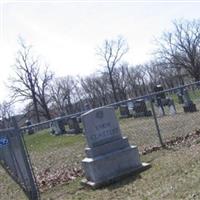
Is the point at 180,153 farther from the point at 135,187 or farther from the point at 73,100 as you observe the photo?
the point at 73,100

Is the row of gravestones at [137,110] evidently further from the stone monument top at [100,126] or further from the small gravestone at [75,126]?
the stone monument top at [100,126]

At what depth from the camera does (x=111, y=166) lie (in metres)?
8.86

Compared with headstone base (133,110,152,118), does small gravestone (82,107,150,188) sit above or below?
above

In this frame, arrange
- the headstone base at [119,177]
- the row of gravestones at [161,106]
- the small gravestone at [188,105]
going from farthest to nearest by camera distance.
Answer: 1. the row of gravestones at [161,106]
2. the small gravestone at [188,105]
3. the headstone base at [119,177]

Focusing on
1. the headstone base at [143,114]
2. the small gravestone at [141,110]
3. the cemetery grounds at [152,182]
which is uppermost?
the small gravestone at [141,110]

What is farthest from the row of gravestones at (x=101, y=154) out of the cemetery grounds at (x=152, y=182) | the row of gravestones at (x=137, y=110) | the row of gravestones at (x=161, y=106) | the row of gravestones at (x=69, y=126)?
the row of gravestones at (x=137, y=110)

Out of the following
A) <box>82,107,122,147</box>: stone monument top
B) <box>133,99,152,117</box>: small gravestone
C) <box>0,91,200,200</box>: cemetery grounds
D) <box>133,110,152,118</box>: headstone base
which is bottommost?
<box>0,91,200,200</box>: cemetery grounds

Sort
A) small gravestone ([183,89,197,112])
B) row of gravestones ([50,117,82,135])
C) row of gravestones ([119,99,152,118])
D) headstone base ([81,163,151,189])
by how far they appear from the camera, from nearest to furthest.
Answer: headstone base ([81,163,151,189]) → small gravestone ([183,89,197,112]) → row of gravestones ([50,117,82,135]) → row of gravestones ([119,99,152,118])

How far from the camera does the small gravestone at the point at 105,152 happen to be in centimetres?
874

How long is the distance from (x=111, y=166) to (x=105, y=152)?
345 millimetres

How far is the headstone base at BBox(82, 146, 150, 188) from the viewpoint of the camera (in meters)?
8.67

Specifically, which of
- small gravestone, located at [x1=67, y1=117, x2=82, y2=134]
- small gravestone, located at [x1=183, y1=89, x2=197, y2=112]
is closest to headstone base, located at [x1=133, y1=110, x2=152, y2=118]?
small gravestone, located at [x1=183, y1=89, x2=197, y2=112]

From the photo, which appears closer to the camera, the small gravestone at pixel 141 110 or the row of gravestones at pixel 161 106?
the row of gravestones at pixel 161 106

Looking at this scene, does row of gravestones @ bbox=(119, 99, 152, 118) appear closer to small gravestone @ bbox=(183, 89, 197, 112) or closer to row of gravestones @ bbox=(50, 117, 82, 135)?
small gravestone @ bbox=(183, 89, 197, 112)
